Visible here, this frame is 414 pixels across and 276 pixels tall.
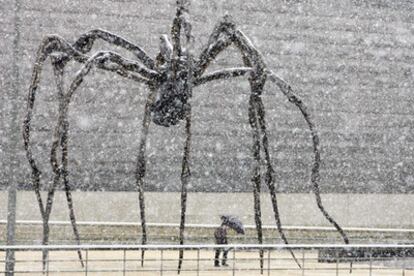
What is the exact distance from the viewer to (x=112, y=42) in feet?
24.3

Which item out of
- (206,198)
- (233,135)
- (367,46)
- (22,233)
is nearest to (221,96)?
(233,135)

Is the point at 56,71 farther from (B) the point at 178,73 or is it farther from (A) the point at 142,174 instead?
(A) the point at 142,174

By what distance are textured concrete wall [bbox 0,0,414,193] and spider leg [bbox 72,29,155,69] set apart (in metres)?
8.36

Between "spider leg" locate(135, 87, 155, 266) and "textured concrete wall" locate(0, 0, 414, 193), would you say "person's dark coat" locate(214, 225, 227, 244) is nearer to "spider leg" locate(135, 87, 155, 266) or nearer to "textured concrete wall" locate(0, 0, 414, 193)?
"spider leg" locate(135, 87, 155, 266)

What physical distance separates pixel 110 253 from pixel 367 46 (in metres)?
7.94

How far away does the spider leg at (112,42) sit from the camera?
7301 millimetres

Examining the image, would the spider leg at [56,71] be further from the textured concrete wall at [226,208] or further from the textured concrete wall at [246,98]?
the textured concrete wall at [226,208]

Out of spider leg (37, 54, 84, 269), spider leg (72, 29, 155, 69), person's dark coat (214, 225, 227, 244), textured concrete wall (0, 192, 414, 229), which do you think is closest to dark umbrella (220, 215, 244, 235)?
person's dark coat (214, 225, 227, 244)

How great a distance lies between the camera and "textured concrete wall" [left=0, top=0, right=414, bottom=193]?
660 inches

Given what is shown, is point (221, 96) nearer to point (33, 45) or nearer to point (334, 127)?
point (334, 127)

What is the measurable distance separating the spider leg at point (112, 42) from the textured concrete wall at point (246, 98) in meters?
8.36

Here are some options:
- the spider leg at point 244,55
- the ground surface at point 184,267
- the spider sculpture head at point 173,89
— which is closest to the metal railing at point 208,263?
the ground surface at point 184,267

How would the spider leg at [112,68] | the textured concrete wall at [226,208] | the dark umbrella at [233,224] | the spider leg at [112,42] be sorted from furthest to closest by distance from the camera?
the textured concrete wall at [226,208] → the dark umbrella at [233,224] → the spider leg at [112,42] → the spider leg at [112,68]

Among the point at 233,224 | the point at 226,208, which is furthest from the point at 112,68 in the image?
the point at 226,208
